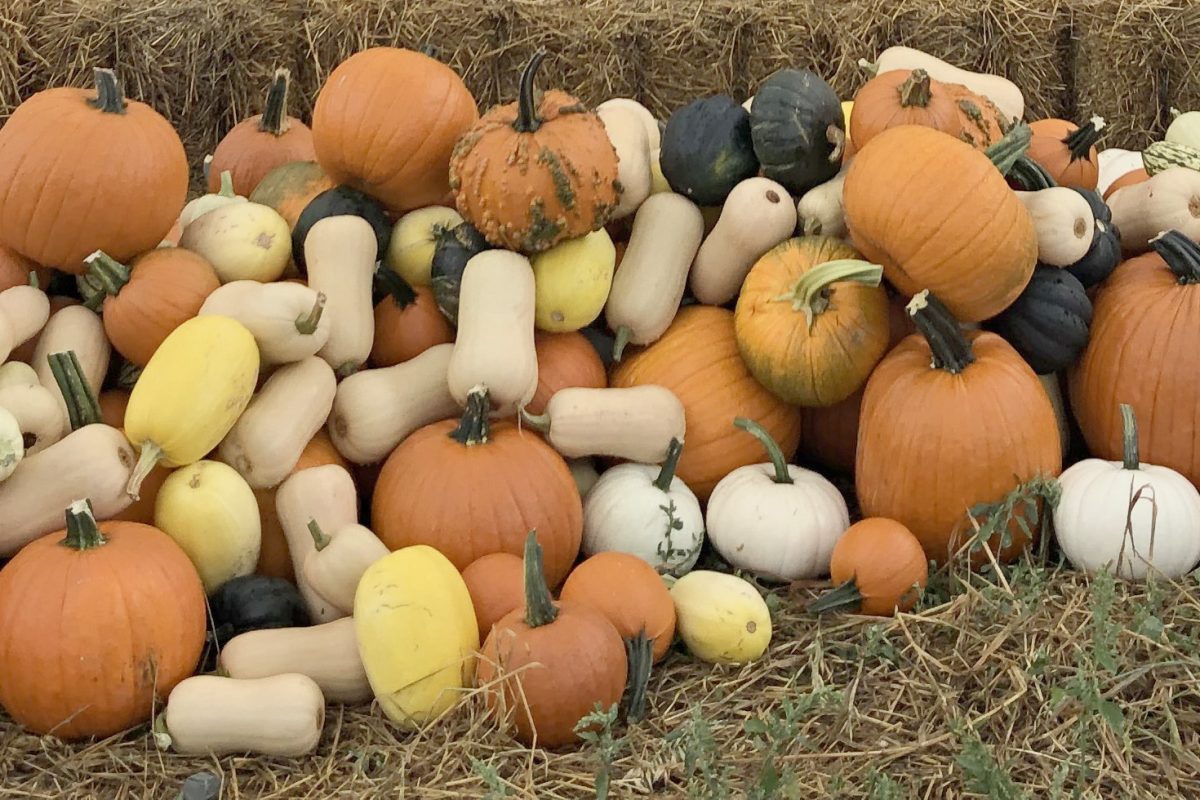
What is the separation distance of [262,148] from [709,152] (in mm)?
1436

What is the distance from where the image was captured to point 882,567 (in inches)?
97.0

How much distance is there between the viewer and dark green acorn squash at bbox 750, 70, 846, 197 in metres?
2.92

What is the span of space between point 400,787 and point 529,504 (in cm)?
70

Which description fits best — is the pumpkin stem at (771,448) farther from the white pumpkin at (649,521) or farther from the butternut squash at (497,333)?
the butternut squash at (497,333)

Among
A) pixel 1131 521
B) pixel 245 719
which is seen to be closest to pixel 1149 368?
pixel 1131 521

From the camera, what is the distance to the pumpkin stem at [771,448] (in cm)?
→ 270

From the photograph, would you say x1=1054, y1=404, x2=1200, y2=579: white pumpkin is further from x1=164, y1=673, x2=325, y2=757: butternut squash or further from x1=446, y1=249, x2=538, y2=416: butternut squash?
x1=164, y1=673, x2=325, y2=757: butternut squash

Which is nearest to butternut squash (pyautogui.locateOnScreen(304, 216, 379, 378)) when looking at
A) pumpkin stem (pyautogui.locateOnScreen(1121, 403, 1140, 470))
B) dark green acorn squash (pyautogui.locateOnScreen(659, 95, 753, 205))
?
dark green acorn squash (pyautogui.locateOnScreen(659, 95, 753, 205))

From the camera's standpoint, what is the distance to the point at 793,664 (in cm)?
234

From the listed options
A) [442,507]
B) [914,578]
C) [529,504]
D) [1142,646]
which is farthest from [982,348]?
[442,507]

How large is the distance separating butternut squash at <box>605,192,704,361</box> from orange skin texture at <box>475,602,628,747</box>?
978 millimetres

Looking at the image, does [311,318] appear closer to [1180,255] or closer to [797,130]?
[797,130]

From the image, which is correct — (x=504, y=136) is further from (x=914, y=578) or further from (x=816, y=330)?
(x=914, y=578)

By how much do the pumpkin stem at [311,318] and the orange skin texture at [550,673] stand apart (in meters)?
0.80
